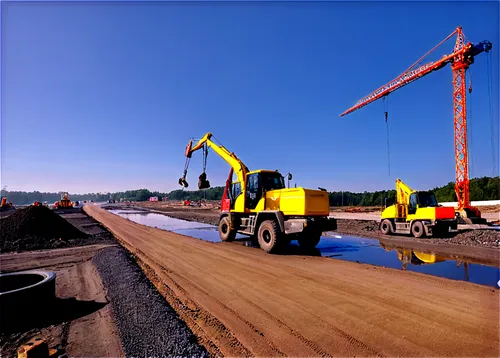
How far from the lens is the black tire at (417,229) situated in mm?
15164

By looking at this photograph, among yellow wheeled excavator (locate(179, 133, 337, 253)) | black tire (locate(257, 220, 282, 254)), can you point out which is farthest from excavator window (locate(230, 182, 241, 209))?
black tire (locate(257, 220, 282, 254))

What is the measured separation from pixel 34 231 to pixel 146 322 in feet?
44.3

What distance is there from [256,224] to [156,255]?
4403 millimetres

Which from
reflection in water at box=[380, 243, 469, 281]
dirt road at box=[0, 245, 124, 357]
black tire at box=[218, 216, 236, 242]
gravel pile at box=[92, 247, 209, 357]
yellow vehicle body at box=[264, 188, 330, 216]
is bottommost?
reflection in water at box=[380, 243, 469, 281]

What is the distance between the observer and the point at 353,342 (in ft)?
12.6

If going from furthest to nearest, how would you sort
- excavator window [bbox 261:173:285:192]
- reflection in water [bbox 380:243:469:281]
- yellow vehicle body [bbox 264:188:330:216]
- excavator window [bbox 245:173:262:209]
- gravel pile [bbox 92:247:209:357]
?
excavator window [bbox 245:173:262:209] < excavator window [bbox 261:173:285:192] < yellow vehicle body [bbox 264:188:330:216] < reflection in water [bbox 380:243:469:281] < gravel pile [bbox 92:247:209:357]

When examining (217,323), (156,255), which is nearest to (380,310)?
(217,323)

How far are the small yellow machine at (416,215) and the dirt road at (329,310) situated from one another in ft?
29.7

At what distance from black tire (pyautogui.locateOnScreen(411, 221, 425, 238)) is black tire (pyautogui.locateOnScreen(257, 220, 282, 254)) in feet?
30.2

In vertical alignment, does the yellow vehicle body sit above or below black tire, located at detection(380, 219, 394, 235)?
above

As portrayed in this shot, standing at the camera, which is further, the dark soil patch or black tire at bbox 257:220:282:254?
the dark soil patch

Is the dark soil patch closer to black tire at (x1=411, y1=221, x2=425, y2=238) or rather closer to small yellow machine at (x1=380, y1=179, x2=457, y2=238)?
small yellow machine at (x1=380, y1=179, x2=457, y2=238)

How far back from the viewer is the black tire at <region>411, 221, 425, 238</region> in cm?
1516

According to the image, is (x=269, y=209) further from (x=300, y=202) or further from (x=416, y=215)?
(x=416, y=215)
